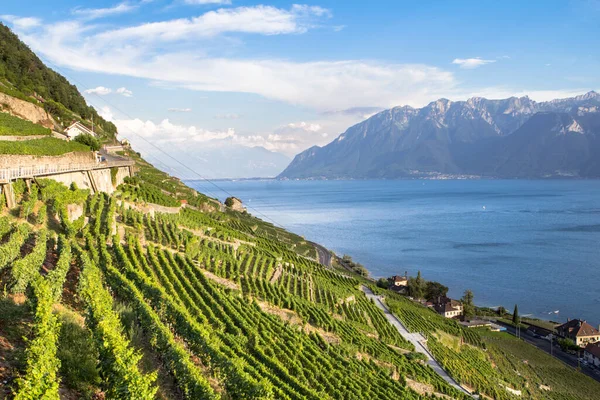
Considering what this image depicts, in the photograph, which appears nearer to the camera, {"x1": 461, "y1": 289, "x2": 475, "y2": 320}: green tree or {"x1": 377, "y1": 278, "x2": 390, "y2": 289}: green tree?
{"x1": 461, "y1": 289, "x2": 475, "y2": 320}: green tree

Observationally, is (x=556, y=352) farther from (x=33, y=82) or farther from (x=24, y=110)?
(x=33, y=82)

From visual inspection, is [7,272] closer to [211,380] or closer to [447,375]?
[211,380]

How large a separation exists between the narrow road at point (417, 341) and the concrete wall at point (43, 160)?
105 feet

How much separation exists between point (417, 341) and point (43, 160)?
110 feet

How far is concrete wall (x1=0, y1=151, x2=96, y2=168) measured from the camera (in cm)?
2714

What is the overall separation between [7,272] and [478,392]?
30.4 meters

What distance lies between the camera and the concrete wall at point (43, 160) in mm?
27144

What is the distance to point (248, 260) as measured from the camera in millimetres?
40906

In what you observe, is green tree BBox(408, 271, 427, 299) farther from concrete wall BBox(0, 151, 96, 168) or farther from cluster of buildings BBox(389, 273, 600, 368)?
concrete wall BBox(0, 151, 96, 168)

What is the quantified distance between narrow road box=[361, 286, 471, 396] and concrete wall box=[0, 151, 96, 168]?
32.0 metres

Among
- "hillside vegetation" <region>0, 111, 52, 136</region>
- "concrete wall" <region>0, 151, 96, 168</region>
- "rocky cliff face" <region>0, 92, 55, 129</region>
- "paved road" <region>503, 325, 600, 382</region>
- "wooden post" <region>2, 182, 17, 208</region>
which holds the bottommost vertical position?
"paved road" <region>503, 325, 600, 382</region>

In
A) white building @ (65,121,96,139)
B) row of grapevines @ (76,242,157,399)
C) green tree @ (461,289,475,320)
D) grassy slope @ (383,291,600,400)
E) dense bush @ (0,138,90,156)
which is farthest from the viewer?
green tree @ (461,289,475,320)

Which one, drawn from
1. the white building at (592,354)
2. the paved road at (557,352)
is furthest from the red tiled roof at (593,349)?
the paved road at (557,352)

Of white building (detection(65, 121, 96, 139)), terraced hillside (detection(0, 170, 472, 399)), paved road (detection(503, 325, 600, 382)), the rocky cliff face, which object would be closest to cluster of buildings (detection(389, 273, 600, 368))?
paved road (detection(503, 325, 600, 382))
